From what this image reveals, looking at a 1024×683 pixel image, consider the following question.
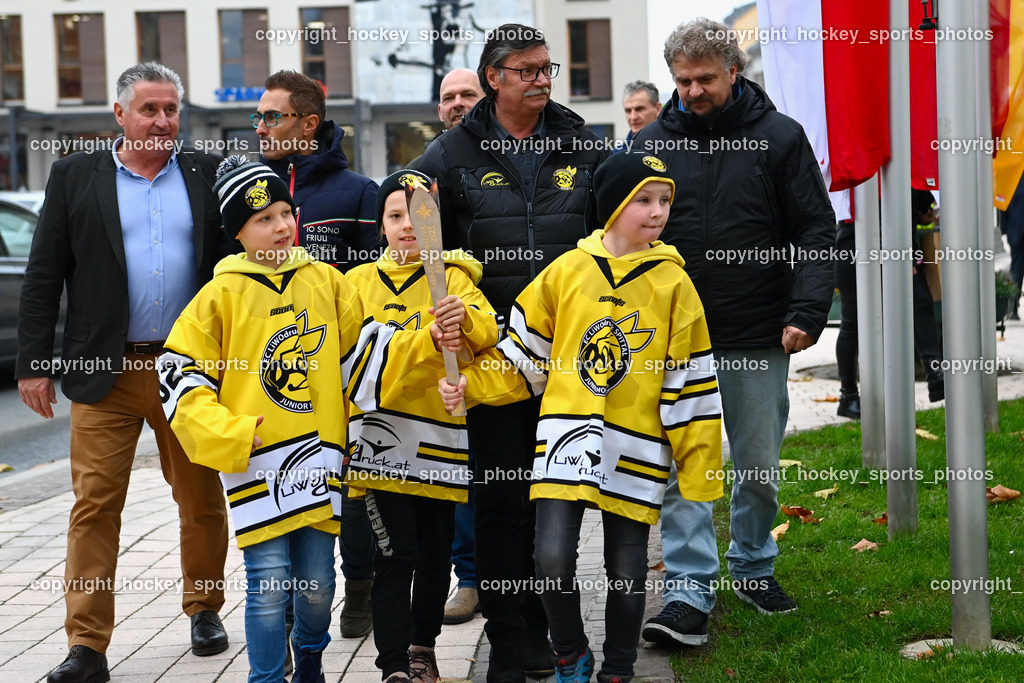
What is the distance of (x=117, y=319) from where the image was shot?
468 cm

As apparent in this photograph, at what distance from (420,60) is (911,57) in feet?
119

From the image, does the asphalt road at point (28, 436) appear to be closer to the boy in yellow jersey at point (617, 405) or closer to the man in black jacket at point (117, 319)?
the man in black jacket at point (117, 319)

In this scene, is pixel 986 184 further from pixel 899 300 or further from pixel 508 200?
pixel 508 200

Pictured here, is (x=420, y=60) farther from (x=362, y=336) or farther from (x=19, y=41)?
(x=362, y=336)

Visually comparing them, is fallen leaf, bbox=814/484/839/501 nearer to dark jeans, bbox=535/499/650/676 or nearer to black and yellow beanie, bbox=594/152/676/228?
dark jeans, bbox=535/499/650/676

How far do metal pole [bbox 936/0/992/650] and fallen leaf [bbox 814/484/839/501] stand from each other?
247cm

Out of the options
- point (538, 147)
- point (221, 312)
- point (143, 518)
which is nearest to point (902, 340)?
point (538, 147)

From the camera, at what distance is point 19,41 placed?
43438 millimetres

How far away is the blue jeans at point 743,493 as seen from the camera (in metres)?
4.70

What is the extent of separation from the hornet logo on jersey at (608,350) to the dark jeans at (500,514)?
16.8 inches

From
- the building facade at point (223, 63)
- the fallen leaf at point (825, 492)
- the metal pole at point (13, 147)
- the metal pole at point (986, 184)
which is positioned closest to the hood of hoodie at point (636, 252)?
the metal pole at point (986, 184)

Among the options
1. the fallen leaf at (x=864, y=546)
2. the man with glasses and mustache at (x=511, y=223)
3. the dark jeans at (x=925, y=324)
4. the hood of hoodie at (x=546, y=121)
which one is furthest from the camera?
the dark jeans at (x=925, y=324)

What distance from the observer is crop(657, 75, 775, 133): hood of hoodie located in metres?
4.72

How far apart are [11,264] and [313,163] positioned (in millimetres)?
8652
